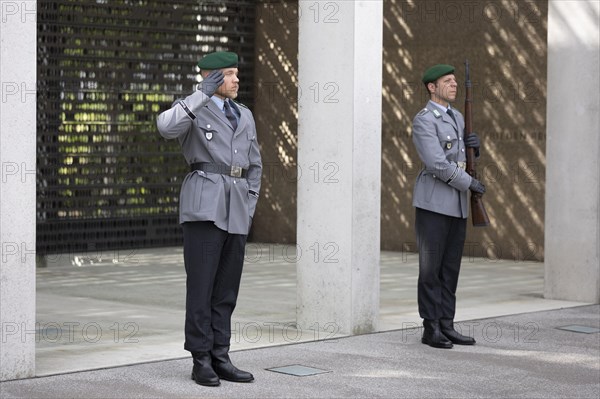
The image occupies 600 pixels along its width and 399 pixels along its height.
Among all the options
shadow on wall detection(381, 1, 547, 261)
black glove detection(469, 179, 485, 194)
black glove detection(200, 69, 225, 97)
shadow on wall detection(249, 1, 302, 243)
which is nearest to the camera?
black glove detection(200, 69, 225, 97)

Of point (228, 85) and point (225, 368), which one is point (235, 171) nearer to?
point (228, 85)

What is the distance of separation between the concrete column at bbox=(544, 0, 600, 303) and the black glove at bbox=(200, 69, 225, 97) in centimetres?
536

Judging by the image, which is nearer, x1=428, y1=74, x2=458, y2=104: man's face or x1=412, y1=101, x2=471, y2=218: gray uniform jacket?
x1=412, y1=101, x2=471, y2=218: gray uniform jacket

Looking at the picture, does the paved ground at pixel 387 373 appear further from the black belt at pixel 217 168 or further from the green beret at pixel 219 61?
the green beret at pixel 219 61

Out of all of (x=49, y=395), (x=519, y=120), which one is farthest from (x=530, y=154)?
(x=49, y=395)

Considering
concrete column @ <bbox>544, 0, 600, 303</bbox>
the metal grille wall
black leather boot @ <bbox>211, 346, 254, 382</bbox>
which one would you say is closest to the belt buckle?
black leather boot @ <bbox>211, 346, 254, 382</bbox>

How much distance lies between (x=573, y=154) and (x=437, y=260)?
11.3ft

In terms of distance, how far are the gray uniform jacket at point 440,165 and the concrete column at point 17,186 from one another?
2.74 meters

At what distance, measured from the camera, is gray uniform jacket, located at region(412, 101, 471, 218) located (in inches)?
328

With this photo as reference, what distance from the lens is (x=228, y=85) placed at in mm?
6914

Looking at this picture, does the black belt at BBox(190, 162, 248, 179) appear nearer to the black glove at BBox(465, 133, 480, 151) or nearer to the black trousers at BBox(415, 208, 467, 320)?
the black trousers at BBox(415, 208, 467, 320)

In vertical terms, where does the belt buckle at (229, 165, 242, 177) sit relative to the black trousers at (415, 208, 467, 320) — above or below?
above

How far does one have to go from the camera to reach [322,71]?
9.00 metres

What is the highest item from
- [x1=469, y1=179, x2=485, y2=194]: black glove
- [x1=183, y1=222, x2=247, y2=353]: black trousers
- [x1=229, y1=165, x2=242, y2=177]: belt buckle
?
[x1=229, y1=165, x2=242, y2=177]: belt buckle
